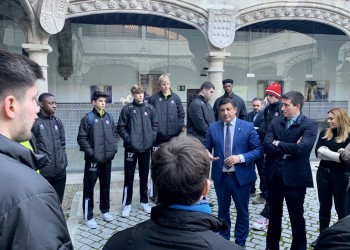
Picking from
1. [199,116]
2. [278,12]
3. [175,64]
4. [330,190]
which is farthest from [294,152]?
[175,64]

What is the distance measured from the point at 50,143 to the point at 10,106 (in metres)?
2.75

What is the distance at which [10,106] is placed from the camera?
1312 millimetres

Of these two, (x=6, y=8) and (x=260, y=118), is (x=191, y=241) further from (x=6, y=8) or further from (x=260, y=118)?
(x=6, y=8)

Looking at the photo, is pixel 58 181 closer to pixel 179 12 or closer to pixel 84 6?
pixel 84 6

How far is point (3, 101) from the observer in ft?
4.25

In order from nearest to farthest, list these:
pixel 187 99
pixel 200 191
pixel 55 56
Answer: pixel 200 191 < pixel 55 56 < pixel 187 99

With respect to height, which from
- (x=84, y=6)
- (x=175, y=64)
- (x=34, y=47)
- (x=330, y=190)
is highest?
(x=84, y=6)

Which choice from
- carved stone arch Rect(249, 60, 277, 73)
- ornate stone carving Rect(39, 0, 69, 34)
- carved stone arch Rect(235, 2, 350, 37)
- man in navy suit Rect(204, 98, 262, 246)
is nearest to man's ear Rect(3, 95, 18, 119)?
man in navy suit Rect(204, 98, 262, 246)

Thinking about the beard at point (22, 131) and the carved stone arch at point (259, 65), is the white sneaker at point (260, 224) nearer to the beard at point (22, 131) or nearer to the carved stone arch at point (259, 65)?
the beard at point (22, 131)

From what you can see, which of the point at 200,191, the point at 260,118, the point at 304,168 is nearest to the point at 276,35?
the point at 260,118

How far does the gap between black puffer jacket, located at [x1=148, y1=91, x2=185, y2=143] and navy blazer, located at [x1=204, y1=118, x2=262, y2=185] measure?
5.36ft

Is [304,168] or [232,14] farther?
[232,14]

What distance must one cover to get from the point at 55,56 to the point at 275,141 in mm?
8230

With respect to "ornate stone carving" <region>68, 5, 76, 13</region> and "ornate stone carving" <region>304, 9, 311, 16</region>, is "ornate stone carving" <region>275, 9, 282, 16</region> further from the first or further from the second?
"ornate stone carving" <region>68, 5, 76, 13</region>
